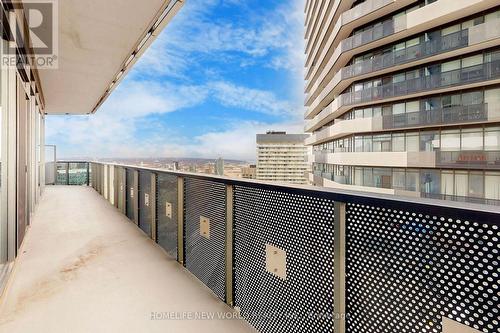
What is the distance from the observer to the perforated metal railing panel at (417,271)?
2.68 ft

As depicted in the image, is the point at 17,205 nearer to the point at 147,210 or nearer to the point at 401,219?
the point at 147,210

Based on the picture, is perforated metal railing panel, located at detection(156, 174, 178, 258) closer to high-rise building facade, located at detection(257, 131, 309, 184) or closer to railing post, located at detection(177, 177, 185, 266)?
railing post, located at detection(177, 177, 185, 266)

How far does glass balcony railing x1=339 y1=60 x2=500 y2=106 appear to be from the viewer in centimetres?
1234

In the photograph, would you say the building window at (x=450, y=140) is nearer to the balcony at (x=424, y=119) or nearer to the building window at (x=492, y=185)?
the balcony at (x=424, y=119)

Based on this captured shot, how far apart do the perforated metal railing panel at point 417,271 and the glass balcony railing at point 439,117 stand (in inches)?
629

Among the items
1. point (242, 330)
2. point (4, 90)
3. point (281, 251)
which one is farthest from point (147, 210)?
point (281, 251)

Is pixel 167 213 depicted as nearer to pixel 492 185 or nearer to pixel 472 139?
pixel 492 185

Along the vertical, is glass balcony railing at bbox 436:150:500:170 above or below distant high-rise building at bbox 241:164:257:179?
above

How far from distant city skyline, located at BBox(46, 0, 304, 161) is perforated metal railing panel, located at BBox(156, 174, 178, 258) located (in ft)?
107

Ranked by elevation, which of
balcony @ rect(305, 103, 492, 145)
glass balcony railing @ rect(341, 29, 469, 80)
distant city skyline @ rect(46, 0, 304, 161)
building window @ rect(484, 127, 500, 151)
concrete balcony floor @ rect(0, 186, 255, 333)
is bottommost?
concrete balcony floor @ rect(0, 186, 255, 333)

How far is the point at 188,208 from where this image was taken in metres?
2.71

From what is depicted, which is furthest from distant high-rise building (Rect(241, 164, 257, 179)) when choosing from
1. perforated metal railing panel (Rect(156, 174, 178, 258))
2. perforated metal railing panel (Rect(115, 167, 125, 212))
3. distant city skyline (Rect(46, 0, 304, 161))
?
distant city skyline (Rect(46, 0, 304, 161))

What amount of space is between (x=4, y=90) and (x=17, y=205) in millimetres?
1340

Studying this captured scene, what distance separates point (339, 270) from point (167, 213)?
243cm
